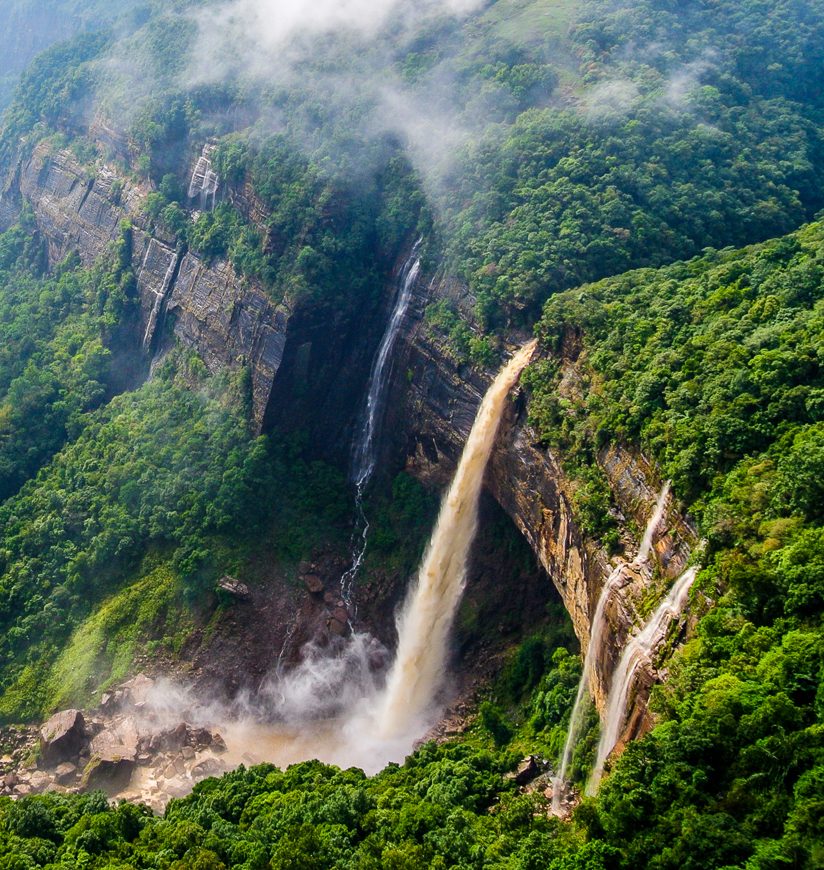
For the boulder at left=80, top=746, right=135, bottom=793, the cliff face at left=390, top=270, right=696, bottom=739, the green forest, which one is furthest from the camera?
the boulder at left=80, top=746, right=135, bottom=793

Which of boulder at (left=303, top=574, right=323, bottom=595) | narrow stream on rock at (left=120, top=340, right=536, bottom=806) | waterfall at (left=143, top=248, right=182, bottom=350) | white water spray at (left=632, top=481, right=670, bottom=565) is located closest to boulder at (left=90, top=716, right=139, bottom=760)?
narrow stream on rock at (left=120, top=340, right=536, bottom=806)

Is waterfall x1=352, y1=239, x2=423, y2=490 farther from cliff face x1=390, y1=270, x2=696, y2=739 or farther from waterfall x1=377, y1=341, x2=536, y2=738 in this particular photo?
waterfall x1=377, y1=341, x2=536, y2=738

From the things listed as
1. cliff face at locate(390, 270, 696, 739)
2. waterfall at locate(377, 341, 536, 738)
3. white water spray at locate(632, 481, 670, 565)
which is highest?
white water spray at locate(632, 481, 670, 565)

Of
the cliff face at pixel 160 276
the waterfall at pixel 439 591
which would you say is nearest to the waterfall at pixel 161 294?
the cliff face at pixel 160 276

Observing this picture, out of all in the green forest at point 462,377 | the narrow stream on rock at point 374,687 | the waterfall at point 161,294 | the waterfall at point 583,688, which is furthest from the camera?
the waterfall at point 161,294

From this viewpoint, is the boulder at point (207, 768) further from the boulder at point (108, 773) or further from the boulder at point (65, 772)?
the boulder at point (65, 772)

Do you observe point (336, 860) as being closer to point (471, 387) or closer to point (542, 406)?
point (542, 406)

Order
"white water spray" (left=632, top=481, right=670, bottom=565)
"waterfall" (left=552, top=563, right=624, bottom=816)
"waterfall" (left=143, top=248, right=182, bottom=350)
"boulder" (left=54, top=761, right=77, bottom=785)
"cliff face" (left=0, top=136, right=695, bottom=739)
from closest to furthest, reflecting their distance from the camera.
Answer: "white water spray" (left=632, top=481, right=670, bottom=565)
"waterfall" (left=552, top=563, right=624, bottom=816)
"cliff face" (left=0, top=136, right=695, bottom=739)
"boulder" (left=54, top=761, right=77, bottom=785)
"waterfall" (left=143, top=248, right=182, bottom=350)
